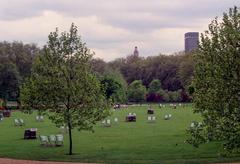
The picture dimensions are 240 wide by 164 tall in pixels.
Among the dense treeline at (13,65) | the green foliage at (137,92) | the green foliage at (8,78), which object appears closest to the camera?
the green foliage at (8,78)

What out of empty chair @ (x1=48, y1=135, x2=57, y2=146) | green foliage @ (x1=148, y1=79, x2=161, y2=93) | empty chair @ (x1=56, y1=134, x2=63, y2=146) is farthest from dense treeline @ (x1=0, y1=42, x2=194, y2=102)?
empty chair @ (x1=48, y1=135, x2=57, y2=146)

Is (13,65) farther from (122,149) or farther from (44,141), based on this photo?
(122,149)

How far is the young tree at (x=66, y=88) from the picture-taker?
95.1ft

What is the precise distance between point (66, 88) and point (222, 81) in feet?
37.1

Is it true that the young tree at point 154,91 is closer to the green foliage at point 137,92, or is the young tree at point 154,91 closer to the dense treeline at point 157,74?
the dense treeline at point 157,74

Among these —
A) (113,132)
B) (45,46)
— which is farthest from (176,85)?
(45,46)

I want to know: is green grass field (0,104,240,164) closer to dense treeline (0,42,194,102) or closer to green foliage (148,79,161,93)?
dense treeline (0,42,194,102)

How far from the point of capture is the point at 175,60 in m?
167

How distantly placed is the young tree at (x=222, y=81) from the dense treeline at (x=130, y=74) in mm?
57388

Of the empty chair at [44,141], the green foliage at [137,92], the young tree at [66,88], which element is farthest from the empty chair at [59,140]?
the green foliage at [137,92]

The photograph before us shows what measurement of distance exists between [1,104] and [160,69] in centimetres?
7913

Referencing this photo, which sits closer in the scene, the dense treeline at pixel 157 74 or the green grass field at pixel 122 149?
the green grass field at pixel 122 149

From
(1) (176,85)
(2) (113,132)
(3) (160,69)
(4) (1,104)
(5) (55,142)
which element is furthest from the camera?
(3) (160,69)

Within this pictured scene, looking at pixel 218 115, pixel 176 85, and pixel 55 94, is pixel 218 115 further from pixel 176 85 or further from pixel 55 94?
pixel 176 85
